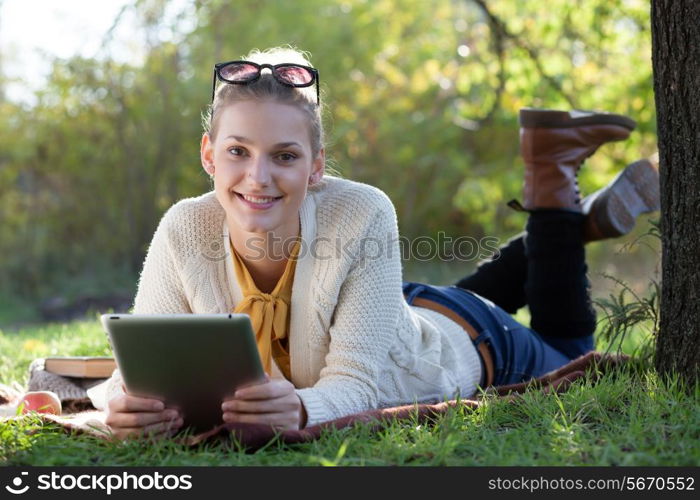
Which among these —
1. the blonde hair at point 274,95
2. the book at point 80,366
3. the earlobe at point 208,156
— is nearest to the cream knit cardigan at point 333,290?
the earlobe at point 208,156

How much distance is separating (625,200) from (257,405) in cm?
236

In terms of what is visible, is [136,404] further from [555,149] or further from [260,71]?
[555,149]

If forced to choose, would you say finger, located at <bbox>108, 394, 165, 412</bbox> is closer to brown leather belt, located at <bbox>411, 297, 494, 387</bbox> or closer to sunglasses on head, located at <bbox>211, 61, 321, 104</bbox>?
sunglasses on head, located at <bbox>211, 61, 321, 104</bbox>

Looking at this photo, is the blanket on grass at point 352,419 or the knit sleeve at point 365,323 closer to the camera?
the blanket on grass at point 352,419

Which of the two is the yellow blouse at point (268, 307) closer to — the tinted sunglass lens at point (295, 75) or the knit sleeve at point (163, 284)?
the knit sleeve at point (163, 284)

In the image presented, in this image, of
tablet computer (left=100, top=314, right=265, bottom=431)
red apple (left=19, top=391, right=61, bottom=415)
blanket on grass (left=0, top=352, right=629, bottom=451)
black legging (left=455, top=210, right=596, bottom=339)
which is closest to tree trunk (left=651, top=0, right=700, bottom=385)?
blanket on grass (left=0, top=352, right=629, bottom=451)

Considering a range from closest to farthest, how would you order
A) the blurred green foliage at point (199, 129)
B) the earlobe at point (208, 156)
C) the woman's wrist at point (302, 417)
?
the woman's wrist at point (302, 417) < the earlobe at point (208, 156) < the blurred green foliage at point (199, 129)

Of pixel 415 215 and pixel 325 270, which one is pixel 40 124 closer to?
pixel 415 215

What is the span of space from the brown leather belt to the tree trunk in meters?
0.92

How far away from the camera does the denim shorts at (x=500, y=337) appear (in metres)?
3.69

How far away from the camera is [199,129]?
10492 mm

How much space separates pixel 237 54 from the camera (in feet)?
35.0

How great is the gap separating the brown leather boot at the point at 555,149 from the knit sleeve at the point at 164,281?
5.95 feet

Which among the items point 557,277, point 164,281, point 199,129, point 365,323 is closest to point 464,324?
point 557,277
